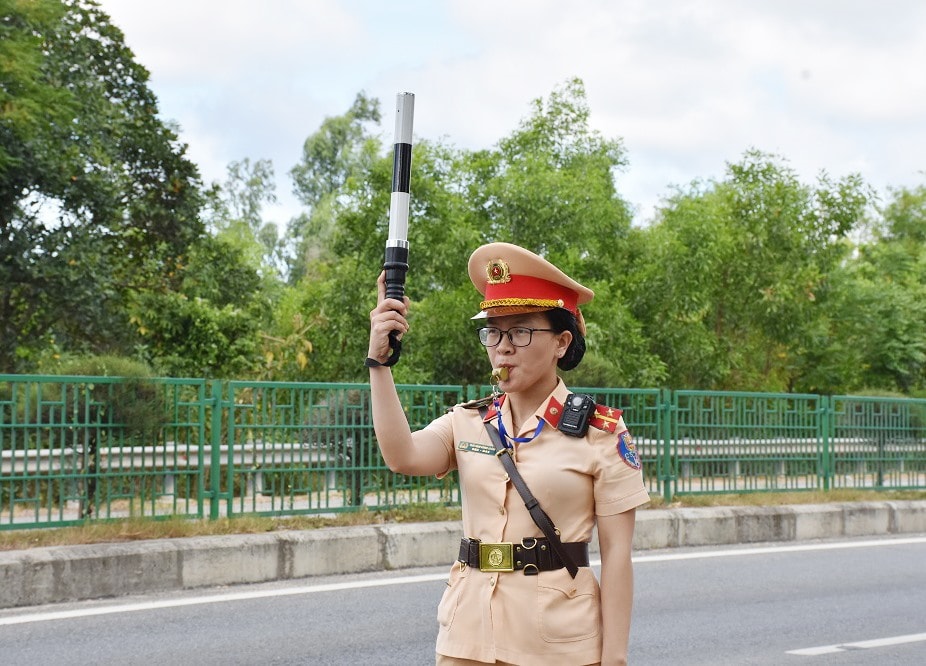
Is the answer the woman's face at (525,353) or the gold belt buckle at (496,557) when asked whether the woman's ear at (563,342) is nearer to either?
the woman's face at (525,353)

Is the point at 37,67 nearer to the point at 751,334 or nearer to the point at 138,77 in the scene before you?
the point at 138,77

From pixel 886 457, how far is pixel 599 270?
7.82 metres

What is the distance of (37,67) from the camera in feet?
59.0

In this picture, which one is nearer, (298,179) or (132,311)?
(132,311)

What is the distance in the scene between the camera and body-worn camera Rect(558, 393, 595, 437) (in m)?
3.13

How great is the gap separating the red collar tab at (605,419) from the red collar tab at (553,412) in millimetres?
81

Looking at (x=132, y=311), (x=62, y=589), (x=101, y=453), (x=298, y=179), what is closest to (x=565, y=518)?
(x=62, y=589)

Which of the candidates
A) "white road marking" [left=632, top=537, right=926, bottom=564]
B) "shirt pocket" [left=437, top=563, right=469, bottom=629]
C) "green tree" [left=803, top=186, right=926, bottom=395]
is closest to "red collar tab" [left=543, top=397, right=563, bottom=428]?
"shirt pocket" [left=437, top=563, right=469, bottom=629]

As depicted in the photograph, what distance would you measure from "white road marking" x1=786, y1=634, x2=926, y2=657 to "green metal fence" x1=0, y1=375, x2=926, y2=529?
4.35m

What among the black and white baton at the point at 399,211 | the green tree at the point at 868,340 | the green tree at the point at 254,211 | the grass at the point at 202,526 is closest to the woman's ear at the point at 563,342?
the black and white baton at the point at 399,211

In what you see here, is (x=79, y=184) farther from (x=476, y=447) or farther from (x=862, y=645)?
(x=476, y=447)

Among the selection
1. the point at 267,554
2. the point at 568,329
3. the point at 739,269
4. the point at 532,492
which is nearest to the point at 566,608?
the point at 532,492

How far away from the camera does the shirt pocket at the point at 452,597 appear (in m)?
3.15

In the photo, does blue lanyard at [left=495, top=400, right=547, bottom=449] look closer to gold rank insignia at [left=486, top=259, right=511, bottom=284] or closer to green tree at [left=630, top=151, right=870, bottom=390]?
gold rank insignia at [left=486, top=259, right=511, bottom=284]
